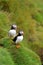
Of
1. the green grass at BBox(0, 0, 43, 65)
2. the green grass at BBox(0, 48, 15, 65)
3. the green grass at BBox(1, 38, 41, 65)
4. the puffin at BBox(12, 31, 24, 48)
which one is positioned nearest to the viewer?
the green grass at BBox(0, 48, 15, 65)

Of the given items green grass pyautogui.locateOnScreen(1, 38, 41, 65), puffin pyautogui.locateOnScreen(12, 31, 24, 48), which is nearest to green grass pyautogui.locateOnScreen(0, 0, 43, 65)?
green grass pyautogui.locateOnScreen(1, 38, 41, 65)

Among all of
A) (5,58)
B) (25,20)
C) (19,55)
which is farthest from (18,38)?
(25,20)

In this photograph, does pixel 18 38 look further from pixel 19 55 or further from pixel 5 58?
pixel 5 58

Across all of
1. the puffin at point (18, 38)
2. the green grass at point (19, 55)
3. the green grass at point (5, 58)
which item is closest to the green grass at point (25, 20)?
the green grass at point (19, 55)

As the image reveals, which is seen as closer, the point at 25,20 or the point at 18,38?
the point at 18,38

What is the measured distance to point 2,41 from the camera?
1200 centimetres

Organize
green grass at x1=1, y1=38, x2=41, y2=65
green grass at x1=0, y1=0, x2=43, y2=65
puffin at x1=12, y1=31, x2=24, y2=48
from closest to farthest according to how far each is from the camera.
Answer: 1. puffin at x1=12, y1=31, x2=24, y2=48
2. green grass at x1=1, y1=38, x2=41, y2=65
3. green grass at x1=0, y1=0, x2=43, y2=65

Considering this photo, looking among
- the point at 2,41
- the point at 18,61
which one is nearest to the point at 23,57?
the point at 18,61

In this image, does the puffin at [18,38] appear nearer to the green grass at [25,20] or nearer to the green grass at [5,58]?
the green grass at [5,58]

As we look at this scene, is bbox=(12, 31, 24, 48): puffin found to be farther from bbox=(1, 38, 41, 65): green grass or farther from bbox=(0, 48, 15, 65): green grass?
bbox=(0, 48, 15, 65): green grass

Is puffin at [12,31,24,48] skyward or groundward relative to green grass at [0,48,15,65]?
skyward

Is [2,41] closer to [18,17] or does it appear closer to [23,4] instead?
[18,17]

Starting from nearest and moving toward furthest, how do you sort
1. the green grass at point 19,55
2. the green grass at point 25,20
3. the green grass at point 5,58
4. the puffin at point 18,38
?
the green grass at point 5,58
the puffin at point 18,38
the green grass at point 19,55
the green grass at point 25,20

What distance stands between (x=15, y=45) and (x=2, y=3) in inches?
271
